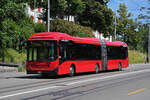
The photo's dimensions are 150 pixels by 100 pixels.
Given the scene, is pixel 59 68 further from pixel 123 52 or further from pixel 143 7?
pixel 143 7

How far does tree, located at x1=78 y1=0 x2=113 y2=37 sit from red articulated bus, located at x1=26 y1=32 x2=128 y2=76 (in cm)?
3613

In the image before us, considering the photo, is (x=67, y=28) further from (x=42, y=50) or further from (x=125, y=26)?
(x=125, y=26)

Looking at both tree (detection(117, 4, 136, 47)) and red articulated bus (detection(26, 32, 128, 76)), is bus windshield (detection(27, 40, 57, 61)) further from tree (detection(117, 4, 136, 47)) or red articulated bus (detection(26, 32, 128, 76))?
tree (detection(117, 4, 136, 47))

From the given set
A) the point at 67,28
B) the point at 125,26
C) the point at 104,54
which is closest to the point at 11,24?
the point at 104,54

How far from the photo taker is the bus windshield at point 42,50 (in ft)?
65.1

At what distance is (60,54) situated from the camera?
2014 cm

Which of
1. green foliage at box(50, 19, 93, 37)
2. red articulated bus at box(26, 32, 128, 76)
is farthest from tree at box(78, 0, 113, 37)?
red articulated bus at box(26, 32, 128, 76)

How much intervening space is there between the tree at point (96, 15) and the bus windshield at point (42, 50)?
4142 centimetres

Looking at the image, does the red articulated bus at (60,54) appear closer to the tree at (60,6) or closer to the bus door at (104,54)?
the bus door at (104,54)

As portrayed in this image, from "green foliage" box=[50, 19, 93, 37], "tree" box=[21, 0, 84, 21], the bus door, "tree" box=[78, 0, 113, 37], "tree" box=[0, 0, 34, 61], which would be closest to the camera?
the bus door

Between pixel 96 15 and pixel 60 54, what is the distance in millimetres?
42374

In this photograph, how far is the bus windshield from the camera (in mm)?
19828

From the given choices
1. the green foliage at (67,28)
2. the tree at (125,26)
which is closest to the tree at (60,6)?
the green foliage at (67,28)

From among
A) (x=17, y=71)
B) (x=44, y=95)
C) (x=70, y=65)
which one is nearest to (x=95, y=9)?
(x=17, y=71)
